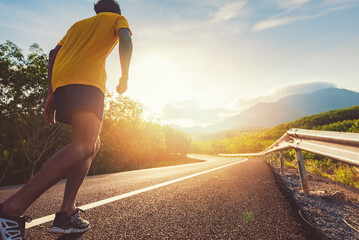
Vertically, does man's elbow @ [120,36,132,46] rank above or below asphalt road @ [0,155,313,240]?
above

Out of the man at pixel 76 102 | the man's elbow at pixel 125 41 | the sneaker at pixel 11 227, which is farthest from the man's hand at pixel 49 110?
the sneaker at pixel 11 227

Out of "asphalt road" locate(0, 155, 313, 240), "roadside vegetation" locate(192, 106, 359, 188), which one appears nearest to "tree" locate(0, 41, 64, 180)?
"asphalt road" locate(0, 155, 313, 240)

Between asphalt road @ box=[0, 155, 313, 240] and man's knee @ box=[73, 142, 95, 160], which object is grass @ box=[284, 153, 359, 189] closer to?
asphalt road @ box=[0, 155, 313, 240]

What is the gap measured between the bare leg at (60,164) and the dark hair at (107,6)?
1301 mm

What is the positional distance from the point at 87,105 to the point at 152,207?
1.40 metres

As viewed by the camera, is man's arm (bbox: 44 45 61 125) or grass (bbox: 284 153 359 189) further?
grass (bbox: 284 153 359 189)

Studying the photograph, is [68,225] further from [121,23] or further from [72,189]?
[121,23]

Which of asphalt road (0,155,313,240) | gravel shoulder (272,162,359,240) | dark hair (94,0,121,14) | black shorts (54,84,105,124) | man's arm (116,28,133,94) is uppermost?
dark hair (94,0,121,14)

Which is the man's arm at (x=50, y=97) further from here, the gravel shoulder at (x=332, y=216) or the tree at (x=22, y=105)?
the tree at (x=22, y=105)

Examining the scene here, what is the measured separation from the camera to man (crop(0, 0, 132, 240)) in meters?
1.25

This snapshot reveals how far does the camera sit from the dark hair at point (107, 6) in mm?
2092

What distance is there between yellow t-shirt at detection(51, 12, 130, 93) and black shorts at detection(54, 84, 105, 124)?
6 centimetres

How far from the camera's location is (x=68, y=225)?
1.54m

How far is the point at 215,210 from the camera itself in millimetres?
2062
